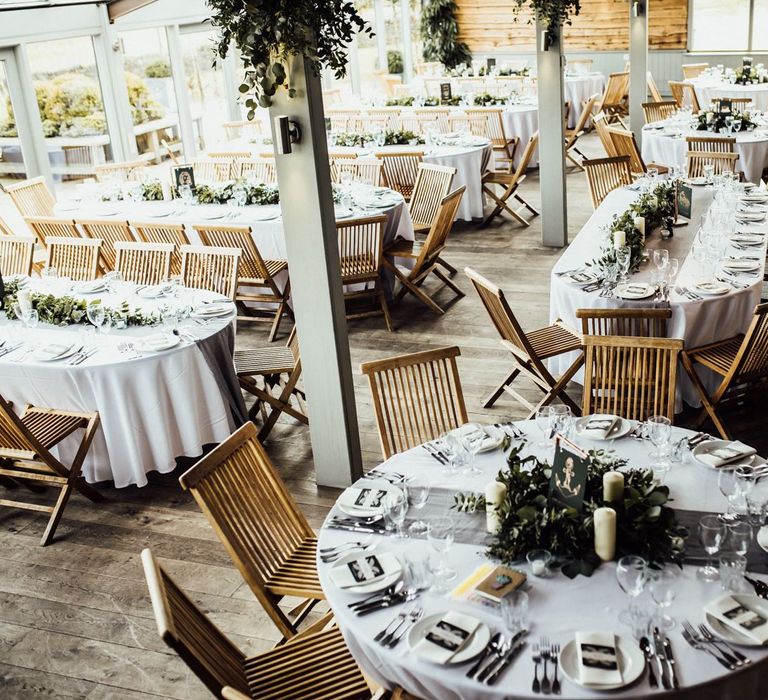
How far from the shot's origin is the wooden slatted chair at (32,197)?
30.7ft

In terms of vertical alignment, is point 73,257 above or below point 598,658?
above

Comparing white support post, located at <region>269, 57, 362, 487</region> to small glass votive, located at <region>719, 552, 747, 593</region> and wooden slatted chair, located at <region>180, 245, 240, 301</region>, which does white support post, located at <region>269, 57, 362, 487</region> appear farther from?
small glass votive, located at <region>719, 552, 747, 593</region>

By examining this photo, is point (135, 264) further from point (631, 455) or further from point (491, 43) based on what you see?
point (491, 43)

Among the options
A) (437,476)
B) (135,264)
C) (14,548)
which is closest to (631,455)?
(437,476)

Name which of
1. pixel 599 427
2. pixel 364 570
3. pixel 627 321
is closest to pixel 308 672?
pixel 364 570

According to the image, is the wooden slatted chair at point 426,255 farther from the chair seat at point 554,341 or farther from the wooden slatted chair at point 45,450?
the wooden slatted chair at point 45,450

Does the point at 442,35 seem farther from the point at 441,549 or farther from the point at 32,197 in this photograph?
the point at 441,549

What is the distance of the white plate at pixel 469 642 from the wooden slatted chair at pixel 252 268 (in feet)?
15.8

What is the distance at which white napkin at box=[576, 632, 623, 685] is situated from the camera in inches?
102

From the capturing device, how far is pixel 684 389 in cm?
573

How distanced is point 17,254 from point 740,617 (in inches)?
257

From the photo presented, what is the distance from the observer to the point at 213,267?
22.1 feet

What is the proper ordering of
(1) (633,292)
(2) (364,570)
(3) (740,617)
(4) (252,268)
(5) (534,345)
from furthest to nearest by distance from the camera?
(4) (252,268) < (5) (534,345) < (1) (633,292) < (2) (364,570) < (3) (740,617)

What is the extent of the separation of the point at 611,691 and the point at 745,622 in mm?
488
